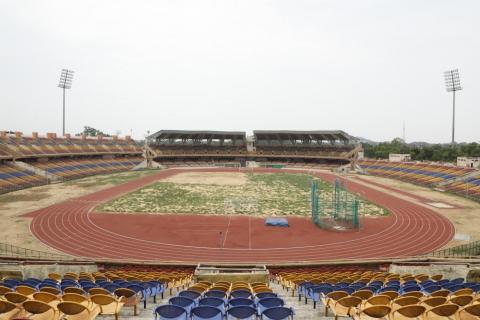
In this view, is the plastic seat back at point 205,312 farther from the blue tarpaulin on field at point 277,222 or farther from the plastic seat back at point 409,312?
the blue tarpaulin on field at point 277,222

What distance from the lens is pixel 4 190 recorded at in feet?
150

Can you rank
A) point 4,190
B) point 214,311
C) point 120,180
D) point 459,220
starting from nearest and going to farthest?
point 214,311 → point 459,220 → point 4,190 → point 120,180

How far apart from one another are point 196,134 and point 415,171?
5858 cm

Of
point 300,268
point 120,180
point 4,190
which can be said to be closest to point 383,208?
point 300,268

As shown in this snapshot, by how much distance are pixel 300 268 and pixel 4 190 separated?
45.9 metres

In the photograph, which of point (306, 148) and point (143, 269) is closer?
point (143, 269)

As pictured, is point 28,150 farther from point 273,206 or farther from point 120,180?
point 273,206

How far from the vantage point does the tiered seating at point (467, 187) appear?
47338mm

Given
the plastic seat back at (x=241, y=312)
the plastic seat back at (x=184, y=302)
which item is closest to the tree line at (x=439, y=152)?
the plastic seat back at (x=241, y=312)

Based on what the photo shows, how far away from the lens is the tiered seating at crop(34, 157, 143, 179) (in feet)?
202

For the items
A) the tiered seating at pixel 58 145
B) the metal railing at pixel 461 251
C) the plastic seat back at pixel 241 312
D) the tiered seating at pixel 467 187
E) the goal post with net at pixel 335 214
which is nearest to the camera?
the plastic seat back at pixel 241 312

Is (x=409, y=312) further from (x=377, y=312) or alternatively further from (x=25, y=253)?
(x=25, y=253)

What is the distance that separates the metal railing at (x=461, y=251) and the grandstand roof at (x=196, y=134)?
7671 cm

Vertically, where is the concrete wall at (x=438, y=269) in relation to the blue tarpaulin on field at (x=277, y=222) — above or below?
above
